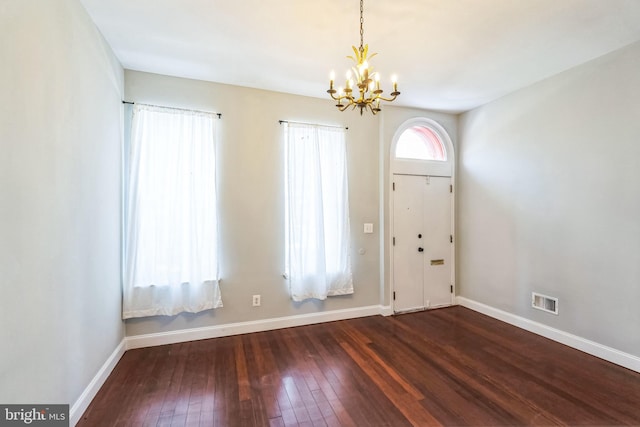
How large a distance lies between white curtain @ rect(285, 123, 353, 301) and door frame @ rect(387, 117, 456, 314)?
2.24 feet

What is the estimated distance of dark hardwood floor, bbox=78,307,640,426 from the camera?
Result: 190 cm

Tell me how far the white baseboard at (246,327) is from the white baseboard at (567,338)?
1418 mm

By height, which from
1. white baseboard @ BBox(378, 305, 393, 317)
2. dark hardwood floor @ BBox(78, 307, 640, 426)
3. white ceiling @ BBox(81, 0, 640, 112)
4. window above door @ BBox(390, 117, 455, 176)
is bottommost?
dark hardwood floor @ BBox(78, 307, 640, 426)

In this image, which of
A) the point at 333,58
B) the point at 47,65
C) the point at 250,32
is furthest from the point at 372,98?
the point at 47,65

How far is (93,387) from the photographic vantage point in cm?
209

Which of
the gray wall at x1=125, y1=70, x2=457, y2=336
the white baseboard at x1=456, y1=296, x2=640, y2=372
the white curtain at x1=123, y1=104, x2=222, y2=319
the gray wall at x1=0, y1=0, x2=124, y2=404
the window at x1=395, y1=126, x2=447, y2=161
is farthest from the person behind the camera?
the window at x1=395, y1=126, x2=447, y2=161

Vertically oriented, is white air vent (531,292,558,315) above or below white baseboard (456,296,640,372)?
above

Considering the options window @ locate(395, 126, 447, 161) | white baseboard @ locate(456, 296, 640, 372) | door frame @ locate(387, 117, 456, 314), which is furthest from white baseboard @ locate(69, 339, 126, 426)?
white baseboard @ locate(456, 296, 640, 372)

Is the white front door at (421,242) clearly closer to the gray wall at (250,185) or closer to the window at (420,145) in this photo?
the window at (420,145)

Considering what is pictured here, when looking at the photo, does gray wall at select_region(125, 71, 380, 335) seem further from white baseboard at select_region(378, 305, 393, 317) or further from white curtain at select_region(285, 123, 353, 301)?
white baseboard at select_region(378, 305, 393, 317)

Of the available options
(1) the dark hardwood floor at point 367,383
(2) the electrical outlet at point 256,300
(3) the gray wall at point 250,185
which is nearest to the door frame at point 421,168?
(3) the gray wall at point 250,185

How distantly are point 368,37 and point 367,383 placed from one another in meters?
2.97

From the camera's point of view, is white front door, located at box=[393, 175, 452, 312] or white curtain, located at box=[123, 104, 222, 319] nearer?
white curtain, located at box=[123, 104, 222, 319]

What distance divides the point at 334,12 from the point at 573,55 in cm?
243
